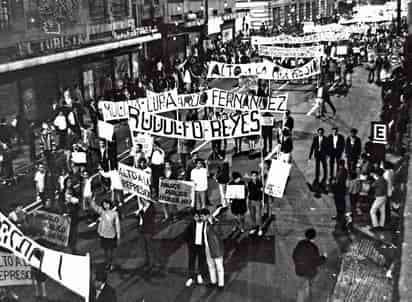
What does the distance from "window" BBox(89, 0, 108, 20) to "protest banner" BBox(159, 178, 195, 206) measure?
74.6 ft

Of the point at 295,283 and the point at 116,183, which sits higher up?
the point at 116,183

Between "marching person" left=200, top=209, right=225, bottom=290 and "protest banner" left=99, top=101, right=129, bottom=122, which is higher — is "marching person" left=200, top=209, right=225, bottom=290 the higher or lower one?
the lower one

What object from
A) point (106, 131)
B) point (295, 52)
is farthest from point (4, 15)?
point (295, 52)

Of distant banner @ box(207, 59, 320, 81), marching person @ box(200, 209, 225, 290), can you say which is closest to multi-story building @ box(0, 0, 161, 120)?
distant banner @ box(207, 59, 320, 81)

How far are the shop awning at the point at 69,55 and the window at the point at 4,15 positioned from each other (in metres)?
1.82

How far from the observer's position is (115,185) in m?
15.2

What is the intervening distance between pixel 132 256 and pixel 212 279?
225 centimetres

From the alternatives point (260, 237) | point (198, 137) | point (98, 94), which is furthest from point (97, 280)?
point (98, 94)

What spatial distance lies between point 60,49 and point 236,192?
58.7 ft

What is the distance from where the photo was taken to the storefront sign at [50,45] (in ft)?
86.4

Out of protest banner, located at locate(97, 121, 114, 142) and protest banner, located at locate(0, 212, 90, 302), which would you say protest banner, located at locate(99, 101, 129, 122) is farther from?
protest banner, located at locate(0, 212, 90, 302)

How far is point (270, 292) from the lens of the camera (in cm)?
1141

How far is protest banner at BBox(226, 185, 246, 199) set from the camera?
13595 mm

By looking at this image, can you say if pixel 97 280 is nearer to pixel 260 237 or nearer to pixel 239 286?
pixel 239 286
